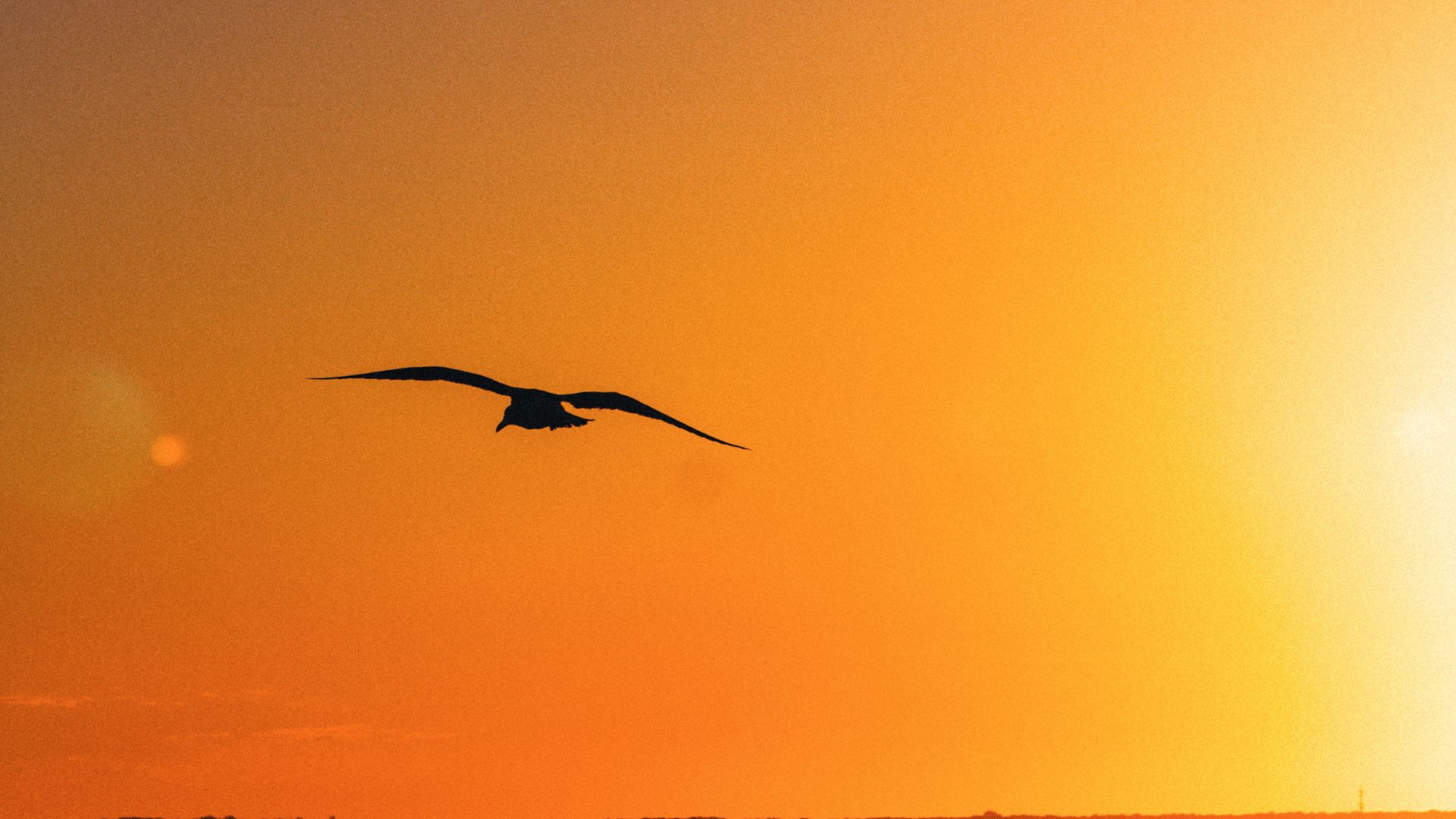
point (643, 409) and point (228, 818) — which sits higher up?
point (643, 409)

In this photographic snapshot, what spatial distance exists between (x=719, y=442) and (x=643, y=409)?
11.7 ft

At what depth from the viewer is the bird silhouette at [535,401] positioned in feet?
125

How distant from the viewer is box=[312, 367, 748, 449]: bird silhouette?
125 feet

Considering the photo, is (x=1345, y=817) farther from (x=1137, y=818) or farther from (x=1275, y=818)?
(x=1137, y=818)

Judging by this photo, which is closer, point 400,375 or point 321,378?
point 321,378

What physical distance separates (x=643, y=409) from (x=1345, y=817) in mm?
111923

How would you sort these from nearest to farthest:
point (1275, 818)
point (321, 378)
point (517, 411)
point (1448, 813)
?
point (321, 378)
point (517, 411)
point (1448, 813)
point (1275, 818)

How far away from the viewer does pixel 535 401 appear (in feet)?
125

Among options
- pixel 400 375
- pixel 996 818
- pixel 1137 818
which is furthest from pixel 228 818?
pixel 1137 818

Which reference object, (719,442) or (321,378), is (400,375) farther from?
(719,442)

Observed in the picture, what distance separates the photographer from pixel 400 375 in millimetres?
39625

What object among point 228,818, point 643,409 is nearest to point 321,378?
point 643,409

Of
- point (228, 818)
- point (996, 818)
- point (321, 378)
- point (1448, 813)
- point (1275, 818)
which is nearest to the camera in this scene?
point (321, 378)

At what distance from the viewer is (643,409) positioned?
3912 centimetres
